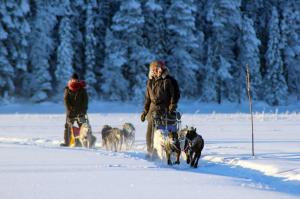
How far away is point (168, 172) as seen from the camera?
805 centimetres

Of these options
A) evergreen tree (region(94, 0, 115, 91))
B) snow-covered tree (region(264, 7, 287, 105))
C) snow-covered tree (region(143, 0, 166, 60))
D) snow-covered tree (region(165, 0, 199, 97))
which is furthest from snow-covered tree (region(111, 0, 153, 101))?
snow-covered tree (region(264, 7, 287, 105))

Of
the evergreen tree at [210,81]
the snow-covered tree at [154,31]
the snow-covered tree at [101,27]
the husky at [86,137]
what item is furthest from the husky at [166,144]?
the snow-covered tree at [101,27]

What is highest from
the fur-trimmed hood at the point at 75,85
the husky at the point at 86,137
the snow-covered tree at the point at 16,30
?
the snow-covered tree at the point at 16,30

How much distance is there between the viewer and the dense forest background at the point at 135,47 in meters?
39.0

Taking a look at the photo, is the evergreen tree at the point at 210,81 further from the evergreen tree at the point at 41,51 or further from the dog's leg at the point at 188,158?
the dog's leg at the point at 188,158

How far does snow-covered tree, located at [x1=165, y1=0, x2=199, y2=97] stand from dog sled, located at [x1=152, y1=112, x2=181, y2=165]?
101 feet

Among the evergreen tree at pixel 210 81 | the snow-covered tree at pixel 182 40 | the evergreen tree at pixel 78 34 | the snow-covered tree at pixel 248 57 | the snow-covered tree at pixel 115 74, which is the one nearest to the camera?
the snow-covered tree at pixel 115 74

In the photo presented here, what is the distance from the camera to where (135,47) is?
4022 centimetres

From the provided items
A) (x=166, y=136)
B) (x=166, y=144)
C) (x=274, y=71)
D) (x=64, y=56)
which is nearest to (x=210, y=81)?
(x=274, y=71)

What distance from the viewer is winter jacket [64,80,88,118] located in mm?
13547

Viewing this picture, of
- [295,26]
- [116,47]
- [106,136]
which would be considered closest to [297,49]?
[295,26]

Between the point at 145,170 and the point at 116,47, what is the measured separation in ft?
107

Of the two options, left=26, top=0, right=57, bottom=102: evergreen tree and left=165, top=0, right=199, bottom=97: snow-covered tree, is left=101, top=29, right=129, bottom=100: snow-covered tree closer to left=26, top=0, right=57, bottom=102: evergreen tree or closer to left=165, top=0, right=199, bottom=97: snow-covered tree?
left=165, top=0, right=199, bottom=97: snow-covered tree

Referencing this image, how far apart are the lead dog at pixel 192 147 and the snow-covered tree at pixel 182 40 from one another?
3159 centimetres
